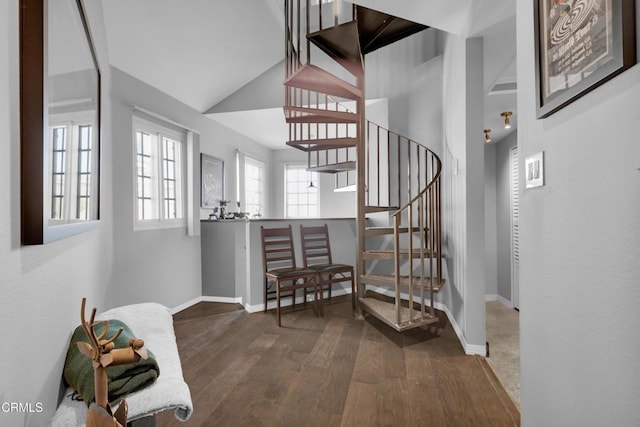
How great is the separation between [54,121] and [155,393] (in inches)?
35.1

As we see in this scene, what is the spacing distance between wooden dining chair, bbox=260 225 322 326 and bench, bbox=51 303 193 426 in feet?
6.31

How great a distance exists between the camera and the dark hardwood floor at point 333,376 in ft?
5.79

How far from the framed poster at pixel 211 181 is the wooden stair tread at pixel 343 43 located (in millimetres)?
2215

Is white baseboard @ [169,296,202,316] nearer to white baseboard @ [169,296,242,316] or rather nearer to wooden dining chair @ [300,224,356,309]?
white baseboard @ [169,296,242,316]

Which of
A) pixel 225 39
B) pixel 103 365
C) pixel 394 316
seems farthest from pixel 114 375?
pixel 225 39

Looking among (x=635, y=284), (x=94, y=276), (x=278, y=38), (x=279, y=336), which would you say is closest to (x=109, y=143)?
(x=94, y=276)

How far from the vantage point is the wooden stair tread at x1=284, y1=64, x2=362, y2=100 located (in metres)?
3.13

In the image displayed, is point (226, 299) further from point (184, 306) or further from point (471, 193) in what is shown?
point (471, 193)

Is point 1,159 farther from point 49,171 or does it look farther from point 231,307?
point 231,307

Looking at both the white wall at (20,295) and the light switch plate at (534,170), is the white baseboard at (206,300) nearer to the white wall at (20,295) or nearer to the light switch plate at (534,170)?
the white wall at (20,295)

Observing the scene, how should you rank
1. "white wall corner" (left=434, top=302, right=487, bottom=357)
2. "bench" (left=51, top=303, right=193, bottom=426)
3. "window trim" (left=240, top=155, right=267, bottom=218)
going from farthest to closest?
"window trim" (left=240, top=155, right=267, bottom=218) < "white wall corner" (left=434, top=302, right=487, bottom=357) < "bench" (left=51, top=303, right=193, bottom=426)

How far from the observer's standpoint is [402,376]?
220 centimetres

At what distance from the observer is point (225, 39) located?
3691 millimetres

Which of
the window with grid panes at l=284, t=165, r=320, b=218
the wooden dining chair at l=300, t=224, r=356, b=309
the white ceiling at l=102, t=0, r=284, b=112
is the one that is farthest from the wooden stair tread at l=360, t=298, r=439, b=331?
the window with grid panes at l=284, t=165, r=320, b=218
